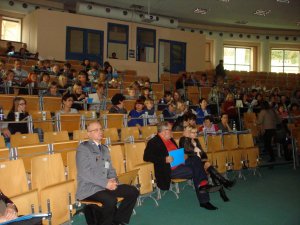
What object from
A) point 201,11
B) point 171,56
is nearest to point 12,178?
point 201,11

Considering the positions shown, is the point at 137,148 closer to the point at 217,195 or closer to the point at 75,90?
the point at 217,195

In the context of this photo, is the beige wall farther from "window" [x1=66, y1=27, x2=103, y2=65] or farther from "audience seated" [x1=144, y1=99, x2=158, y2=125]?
"audience seated" [x1=144, y1=99, x2=158, y2=125]

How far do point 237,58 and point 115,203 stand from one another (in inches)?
677

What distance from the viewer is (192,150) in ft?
18.5

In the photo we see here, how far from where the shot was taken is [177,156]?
5.18 metres

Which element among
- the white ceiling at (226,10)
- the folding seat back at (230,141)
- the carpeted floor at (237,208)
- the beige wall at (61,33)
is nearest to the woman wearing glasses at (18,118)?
the carpeted floor at (237,208)

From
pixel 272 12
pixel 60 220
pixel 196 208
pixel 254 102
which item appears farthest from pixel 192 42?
pixel 60 220

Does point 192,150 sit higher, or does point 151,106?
point 151,106

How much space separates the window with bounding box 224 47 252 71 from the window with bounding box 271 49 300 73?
4.28 ft

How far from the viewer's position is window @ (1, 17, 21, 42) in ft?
46.1

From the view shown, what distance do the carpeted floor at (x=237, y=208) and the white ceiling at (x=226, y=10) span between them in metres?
9.55

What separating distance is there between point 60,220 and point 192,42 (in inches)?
A: 582

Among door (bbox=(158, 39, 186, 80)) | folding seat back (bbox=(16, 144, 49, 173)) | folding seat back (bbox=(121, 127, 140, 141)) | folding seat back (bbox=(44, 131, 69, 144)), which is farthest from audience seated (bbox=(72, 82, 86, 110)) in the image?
door (bbox=(158, 39, 186, 80))

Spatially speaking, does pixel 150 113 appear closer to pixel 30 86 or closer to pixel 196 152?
pixel 196 152
